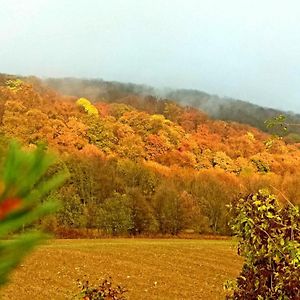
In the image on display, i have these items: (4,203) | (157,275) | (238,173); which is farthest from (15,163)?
(238,173)

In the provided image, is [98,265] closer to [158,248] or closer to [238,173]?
[158,248]

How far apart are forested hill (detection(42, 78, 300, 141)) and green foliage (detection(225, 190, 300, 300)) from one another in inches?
3633

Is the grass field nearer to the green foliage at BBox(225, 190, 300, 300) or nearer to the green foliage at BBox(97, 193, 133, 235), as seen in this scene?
the green foliage at BBox(97, 193, 133, 235)

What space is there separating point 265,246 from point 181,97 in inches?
4835

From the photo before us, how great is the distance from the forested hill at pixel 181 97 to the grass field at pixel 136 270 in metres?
69.9

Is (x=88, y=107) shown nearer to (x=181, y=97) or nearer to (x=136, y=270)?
(x=136, y=270)

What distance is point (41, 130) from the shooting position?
5416cm

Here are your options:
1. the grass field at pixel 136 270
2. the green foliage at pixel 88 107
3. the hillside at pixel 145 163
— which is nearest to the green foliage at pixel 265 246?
the grass field at pixel 136 270

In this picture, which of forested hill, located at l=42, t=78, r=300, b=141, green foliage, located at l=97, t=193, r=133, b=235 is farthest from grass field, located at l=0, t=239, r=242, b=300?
forested hill, located at l=42, t=78, r=300, b=141

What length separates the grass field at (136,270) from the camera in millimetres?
18016

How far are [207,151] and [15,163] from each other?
214ft

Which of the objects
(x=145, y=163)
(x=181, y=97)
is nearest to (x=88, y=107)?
(x=145, y=163)

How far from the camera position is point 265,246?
183 inches

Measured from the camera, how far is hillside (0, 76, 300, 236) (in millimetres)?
40469
